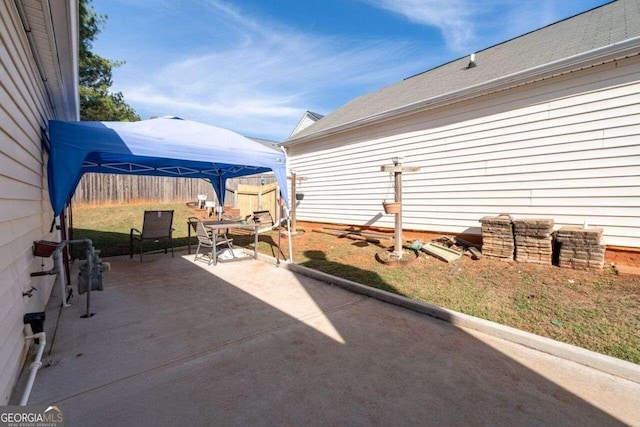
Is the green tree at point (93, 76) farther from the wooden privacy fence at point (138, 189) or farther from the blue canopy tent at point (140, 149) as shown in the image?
the blue canopy tent at point (140, 149)

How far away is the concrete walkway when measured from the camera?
1880 mm

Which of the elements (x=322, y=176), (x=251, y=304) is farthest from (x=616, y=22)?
(x=251, y=304)

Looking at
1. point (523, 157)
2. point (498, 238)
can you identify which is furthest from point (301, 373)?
point (523, 157)

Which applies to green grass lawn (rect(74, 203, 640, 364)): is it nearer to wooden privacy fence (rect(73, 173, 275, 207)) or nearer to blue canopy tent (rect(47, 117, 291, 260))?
blue canopy tent (rect(47, 117, 291, 260))

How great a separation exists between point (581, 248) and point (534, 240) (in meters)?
0.57

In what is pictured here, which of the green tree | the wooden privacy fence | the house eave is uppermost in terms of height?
the green tree

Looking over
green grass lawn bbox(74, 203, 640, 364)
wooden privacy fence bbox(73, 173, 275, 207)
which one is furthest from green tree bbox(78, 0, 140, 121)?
green grass lawn bbox(74, 203, 640, 364)

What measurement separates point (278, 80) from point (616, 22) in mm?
10143

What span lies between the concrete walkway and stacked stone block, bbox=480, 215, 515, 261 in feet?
8.12

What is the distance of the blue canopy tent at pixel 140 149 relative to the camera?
3449 mm

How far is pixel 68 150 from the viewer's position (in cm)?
351

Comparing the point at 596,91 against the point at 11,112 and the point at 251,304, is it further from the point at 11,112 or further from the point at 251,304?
the point at 11,112

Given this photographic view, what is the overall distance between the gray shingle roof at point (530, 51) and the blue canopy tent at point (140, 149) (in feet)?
12.8

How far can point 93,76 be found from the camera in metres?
15.1
